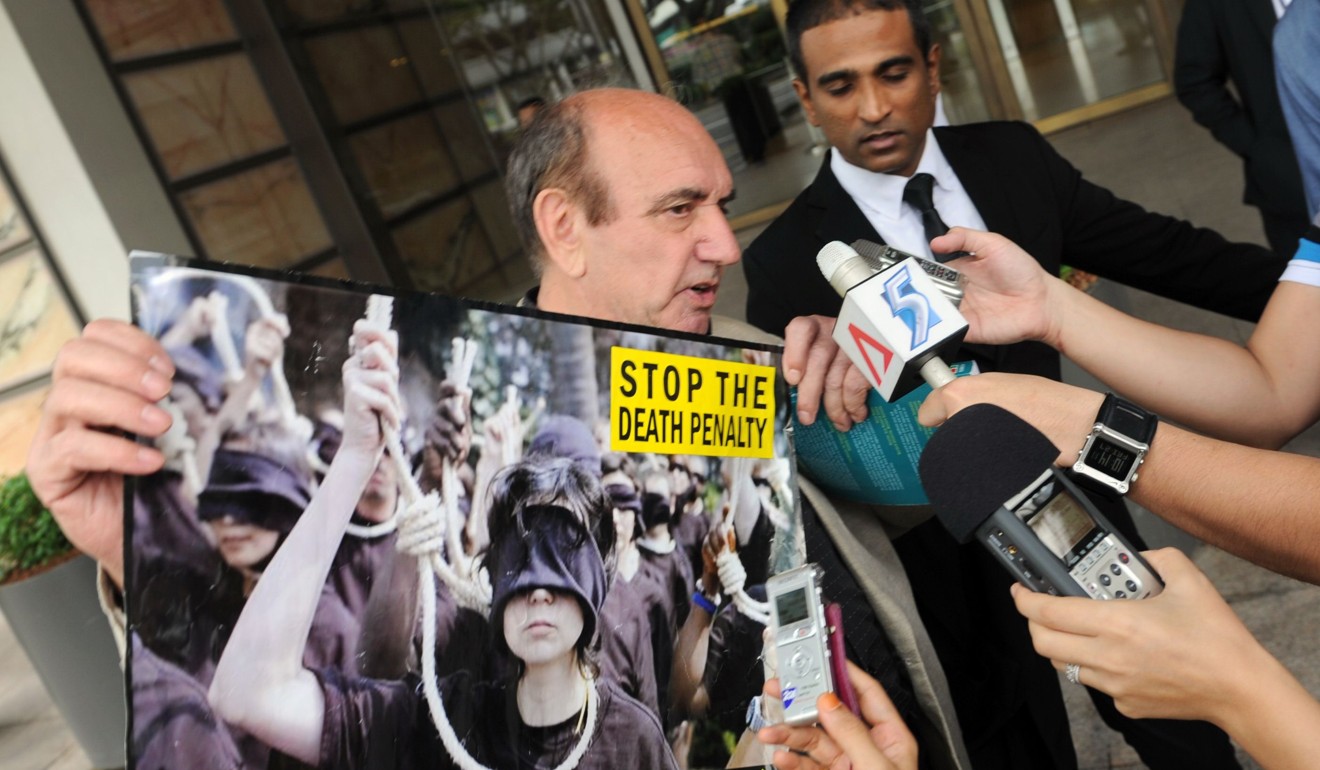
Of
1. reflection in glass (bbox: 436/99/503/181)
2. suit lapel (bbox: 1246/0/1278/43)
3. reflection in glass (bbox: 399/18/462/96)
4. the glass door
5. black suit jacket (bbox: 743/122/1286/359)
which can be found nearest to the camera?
black suit jacket (bbox: 743/122/1286/359)

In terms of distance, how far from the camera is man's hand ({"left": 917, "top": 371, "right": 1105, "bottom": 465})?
1.16 m

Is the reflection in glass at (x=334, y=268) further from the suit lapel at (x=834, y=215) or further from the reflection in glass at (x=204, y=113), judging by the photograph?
→ the suit lapel at (x=834, y=215)

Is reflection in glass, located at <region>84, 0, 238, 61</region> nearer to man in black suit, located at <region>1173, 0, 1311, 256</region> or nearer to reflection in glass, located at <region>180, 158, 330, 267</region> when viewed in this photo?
reflection in glass, located at <region>180, 158, 330, 267</region>

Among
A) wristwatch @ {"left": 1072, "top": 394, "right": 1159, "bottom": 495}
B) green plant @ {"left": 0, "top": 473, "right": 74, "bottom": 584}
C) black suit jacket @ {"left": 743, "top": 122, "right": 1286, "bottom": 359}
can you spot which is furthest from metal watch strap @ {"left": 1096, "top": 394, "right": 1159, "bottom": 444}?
green plant @ {"left": 0, "top": 473, "right": 74, "bottom": 584}

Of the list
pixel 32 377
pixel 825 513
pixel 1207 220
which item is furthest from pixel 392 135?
pixel 825 513

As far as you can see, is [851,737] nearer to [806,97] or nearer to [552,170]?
[552,170]

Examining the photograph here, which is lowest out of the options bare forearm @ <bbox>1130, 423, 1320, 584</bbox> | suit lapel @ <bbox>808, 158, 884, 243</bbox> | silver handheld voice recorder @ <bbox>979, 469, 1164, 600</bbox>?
bare forearm @ <bbox>1130, 423, 1320, 584</bbox>

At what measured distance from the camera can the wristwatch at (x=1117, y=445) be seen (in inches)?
44.5

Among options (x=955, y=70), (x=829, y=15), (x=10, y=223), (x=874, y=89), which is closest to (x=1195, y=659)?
(x=874, y=89)

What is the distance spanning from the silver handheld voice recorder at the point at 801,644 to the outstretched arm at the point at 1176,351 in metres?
0.64

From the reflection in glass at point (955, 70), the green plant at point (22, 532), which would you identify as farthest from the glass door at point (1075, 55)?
the green plant at point (22, 532)

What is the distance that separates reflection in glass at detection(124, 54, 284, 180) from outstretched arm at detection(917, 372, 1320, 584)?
6.59 m

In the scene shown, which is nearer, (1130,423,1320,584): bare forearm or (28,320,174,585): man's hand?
(28,320,174,585): man's hand

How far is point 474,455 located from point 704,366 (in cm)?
37
